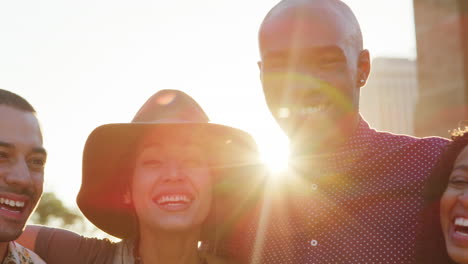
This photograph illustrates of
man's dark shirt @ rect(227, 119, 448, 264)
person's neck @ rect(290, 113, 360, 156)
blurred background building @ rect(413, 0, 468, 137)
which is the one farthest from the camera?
blurred background building @ rect(413, 0, 468, 137)

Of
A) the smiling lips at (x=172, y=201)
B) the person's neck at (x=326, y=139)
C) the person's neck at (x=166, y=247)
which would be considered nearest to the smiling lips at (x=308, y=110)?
the person's neck at (x=326, y=139)

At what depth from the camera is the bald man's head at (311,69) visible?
3111 millimetres

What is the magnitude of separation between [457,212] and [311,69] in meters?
0.97

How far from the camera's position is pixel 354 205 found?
3.17 metres

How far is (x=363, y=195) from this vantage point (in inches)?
125

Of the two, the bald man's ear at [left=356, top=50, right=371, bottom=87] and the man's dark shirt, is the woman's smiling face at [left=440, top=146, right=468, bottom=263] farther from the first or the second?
the bald man's ear at [left=356, top=50, right=371, bottom=87]

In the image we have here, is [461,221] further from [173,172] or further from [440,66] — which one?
[440,66]

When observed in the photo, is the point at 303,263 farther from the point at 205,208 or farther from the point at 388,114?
the point at 388,114

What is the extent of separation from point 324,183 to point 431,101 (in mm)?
5922

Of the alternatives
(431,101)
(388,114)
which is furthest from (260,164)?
(388,114)

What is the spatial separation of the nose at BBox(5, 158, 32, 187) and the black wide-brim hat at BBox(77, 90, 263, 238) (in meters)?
0.53

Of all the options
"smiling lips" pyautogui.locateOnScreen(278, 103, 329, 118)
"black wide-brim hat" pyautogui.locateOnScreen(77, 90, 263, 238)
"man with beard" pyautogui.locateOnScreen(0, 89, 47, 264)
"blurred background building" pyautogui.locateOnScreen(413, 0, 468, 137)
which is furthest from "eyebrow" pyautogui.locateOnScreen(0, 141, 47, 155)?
"blurred background building" pyautogui.locateOnScreen(413, 0, 468, 137)

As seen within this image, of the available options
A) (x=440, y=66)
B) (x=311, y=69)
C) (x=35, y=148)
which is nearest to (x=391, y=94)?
(x=440, y=66)

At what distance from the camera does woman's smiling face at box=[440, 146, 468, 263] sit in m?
2.70
